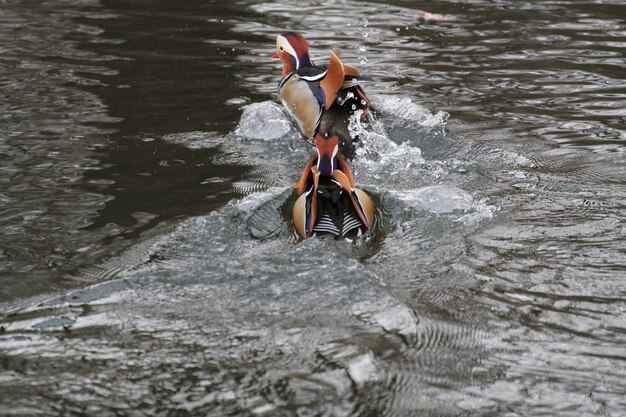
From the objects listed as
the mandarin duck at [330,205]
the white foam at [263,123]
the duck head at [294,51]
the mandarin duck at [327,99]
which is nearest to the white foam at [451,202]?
the mandarin duck at [330,205]

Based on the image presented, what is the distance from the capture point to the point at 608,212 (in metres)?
5.66

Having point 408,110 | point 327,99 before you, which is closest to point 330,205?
point 327,99

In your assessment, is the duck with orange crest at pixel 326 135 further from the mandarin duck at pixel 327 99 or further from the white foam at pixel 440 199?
the white foam at pixel 440 199

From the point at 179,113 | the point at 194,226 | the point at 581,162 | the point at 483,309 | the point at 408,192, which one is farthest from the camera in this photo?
the point at 179,113

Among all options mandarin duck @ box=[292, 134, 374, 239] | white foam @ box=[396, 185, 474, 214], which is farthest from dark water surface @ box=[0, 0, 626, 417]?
mandarin duck @ box=[292, 134, 374, 239]

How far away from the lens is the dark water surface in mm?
3861

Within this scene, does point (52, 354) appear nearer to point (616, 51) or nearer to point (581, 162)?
point (581, 162)

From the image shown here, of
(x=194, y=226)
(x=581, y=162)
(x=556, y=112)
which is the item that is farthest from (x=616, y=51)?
(x=194, y=226)

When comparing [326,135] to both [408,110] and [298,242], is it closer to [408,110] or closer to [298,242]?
[298,242]

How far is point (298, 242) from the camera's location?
209 inches

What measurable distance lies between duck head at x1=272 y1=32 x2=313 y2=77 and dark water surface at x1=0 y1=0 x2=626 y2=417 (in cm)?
43

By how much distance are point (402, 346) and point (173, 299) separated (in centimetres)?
115

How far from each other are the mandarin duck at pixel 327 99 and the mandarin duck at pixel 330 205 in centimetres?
166

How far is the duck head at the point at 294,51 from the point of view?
8453mm
